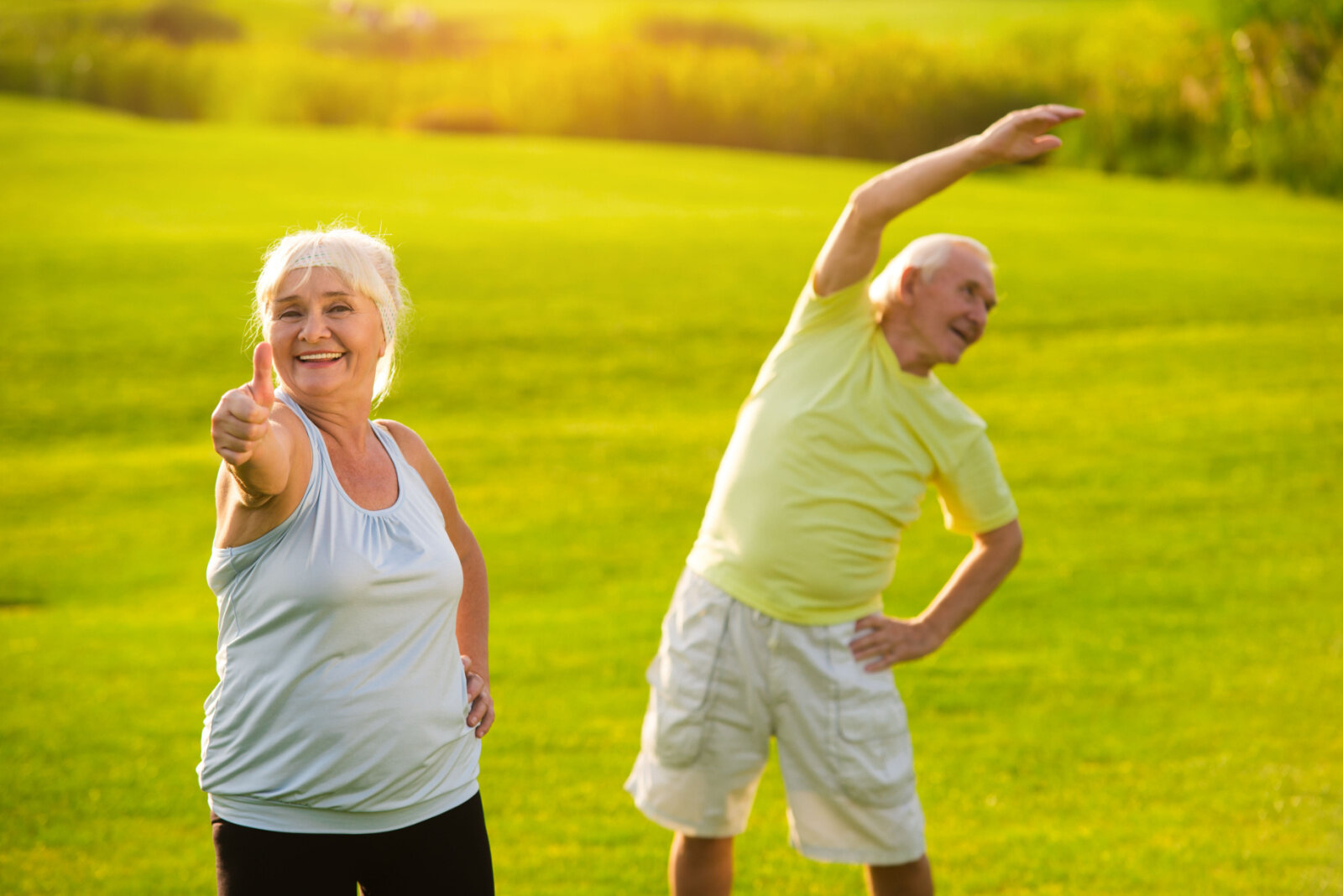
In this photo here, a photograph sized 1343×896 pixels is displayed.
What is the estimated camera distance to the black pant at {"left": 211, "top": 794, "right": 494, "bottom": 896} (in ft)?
8.45

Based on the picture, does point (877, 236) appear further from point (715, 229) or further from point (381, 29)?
point (381, 29)

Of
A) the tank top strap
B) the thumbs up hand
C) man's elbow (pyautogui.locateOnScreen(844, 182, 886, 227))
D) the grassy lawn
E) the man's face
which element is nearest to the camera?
the thumbs up hand

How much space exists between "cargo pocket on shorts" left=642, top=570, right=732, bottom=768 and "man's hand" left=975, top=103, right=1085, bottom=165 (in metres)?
1.38

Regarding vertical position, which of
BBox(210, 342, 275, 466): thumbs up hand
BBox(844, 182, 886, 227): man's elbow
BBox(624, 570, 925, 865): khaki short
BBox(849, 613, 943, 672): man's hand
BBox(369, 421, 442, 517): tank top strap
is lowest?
BBox(624, 570, 925, 865): khaki short

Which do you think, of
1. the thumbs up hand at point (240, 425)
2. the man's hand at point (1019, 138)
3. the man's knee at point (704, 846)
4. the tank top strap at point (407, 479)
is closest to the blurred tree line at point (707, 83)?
the man's hand at point (1019, 138)

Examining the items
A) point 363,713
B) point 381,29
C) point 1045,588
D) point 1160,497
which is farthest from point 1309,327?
point 381,29

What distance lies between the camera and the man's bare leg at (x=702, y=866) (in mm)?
3736

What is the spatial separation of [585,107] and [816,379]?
37.7 metres

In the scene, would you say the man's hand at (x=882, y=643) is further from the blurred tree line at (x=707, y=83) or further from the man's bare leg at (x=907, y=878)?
the blurred tree line at (x=707, y=83)

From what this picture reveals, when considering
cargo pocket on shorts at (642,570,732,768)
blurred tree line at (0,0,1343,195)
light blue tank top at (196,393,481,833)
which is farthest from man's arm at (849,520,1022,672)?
blurred tree line at (0,0,1343,195)

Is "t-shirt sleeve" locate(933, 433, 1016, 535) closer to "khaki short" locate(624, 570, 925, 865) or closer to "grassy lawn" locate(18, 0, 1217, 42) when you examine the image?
"khaki short" locate(624, 570, 925, 865)

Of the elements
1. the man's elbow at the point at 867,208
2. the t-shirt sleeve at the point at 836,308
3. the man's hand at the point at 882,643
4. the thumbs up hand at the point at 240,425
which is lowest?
the man's hand at the point at 882,643

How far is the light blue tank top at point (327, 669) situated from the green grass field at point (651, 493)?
2339mm

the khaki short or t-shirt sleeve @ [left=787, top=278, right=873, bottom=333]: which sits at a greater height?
t-shirt sleeve @ [left=787, top=278, right=873, bottom=333]
